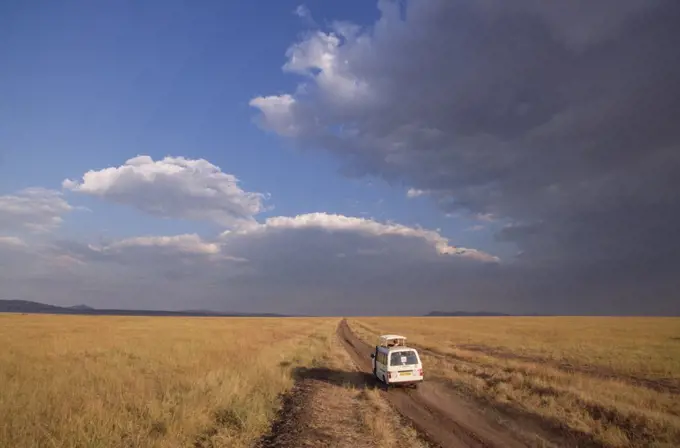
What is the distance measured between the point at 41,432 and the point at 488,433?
11.3 m

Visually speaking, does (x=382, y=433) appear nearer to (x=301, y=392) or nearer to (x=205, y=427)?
(x=205, y=427)

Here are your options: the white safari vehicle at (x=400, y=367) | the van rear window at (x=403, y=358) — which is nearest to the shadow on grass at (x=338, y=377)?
the white safari vehicle at (x=400, y=367)

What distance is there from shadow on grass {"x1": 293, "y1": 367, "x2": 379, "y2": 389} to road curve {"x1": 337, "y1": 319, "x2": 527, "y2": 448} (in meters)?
2.27

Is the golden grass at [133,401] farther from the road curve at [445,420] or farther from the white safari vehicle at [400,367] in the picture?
the road curve at [445,420]

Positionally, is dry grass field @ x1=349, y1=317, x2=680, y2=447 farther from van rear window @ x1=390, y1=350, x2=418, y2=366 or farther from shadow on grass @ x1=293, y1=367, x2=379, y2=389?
shadow on grass @ x1=293, y1=367, x2=379, y2=389

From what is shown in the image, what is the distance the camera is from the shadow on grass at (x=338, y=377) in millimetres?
21006

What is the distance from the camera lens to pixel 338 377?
22953mm

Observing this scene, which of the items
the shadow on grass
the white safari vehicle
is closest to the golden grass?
the shadow on grass

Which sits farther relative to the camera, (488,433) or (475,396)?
(475,396)

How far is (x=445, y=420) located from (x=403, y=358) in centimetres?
543

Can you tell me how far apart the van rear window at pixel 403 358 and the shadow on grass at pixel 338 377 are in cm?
174

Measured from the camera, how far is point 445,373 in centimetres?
2427

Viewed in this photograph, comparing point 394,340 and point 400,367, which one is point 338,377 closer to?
point 394,340

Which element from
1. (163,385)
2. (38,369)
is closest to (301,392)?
(163,385)
